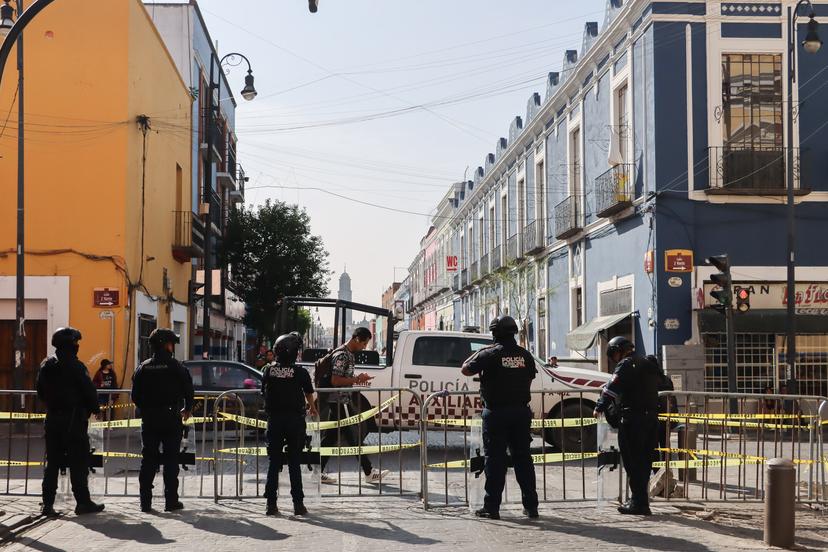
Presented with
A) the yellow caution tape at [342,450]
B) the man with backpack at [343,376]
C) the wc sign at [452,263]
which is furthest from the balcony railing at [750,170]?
the wc sign at [452,263]

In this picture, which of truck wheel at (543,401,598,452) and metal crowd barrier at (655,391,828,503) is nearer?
metal crowd barrier at (655,391,828,503)

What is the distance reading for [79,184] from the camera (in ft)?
72.1

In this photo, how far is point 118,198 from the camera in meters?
22.0

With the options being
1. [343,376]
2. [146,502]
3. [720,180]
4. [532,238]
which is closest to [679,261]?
[720,180]

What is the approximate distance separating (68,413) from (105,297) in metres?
12.3

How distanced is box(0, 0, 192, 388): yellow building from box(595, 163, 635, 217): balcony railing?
11.1m

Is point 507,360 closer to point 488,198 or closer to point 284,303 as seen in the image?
point 284,303

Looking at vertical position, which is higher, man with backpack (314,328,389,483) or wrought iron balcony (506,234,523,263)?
wrought iron balcony (506,234,523,263)

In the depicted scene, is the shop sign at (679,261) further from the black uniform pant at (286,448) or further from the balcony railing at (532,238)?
the black uniform pant at (286,448)

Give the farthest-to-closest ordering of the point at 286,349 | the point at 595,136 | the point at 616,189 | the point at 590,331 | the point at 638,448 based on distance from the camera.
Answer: the point at 595,136
the point at 590,331
the point at 616,189
the point at 286,349
the point at 638,448

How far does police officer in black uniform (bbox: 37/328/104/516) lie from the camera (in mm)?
9430

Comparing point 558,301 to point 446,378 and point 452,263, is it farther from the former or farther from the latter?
point 452,263

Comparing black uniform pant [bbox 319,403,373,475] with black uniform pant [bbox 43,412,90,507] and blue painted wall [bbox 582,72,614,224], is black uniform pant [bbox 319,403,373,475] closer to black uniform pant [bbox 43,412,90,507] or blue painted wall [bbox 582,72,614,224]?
black uniform pant [bbox 43,412,90,507]

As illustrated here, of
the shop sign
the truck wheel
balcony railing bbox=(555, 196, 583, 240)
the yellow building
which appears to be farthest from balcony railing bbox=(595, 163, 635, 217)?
the yellow building
